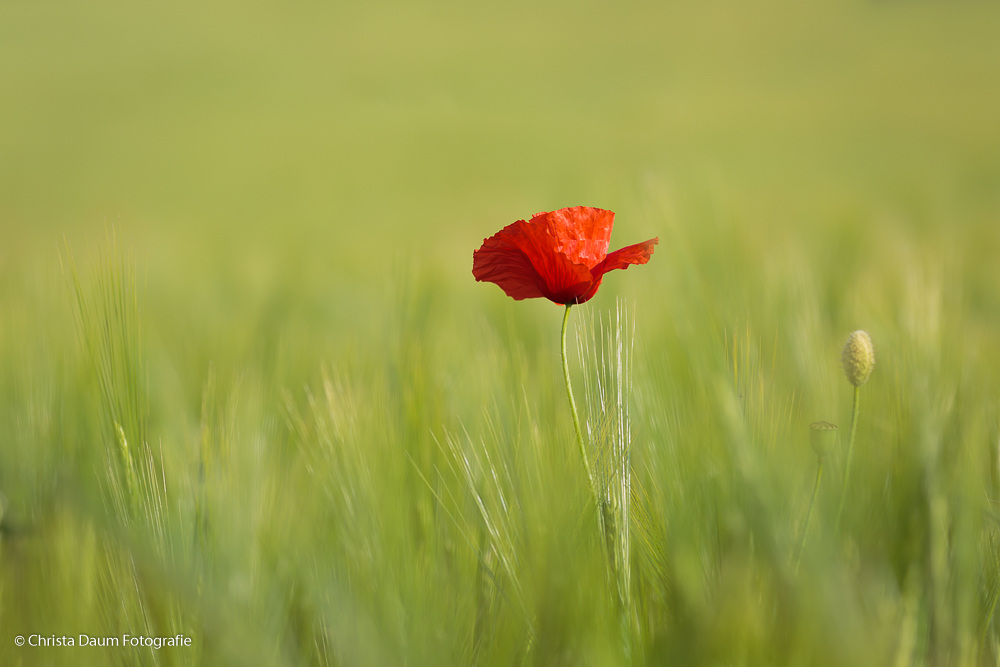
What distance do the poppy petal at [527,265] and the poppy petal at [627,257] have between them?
0.01 meters

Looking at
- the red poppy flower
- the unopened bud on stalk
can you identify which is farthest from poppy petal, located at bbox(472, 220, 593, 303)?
the unopened bud on stalk

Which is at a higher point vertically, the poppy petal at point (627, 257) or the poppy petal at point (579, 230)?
the poppy petal at point (579, 230)

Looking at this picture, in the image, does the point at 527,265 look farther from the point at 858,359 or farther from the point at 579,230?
the point at 858,359

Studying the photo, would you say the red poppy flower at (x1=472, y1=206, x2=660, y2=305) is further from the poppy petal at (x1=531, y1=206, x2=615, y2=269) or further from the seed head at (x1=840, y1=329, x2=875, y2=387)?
the seed head at (x1=840, y1=329, x2=875, y2=387)

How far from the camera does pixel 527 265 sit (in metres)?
0.41

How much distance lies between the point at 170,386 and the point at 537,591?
0.75 m

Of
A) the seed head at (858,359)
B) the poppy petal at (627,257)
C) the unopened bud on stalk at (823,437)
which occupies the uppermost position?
the poppy petal at (627,257)

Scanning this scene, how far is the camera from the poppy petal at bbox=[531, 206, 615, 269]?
1.27 feet

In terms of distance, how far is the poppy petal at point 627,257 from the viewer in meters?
0.38

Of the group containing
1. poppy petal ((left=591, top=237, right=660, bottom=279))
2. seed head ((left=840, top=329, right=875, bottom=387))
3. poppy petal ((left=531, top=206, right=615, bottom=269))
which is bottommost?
seed head ((left=840, top=329, right=875, bottom=387))

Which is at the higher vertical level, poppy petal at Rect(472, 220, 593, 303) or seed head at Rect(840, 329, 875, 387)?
poppy petal at Rect(472, 220, 593, 303)

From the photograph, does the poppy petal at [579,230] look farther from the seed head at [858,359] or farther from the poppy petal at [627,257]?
the seed head at [858,359]

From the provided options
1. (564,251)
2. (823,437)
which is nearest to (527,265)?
(564,251)

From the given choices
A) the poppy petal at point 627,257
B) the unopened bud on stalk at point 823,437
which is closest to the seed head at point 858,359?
the unopened bud on stalk at point 823,437
